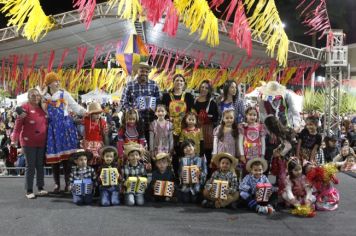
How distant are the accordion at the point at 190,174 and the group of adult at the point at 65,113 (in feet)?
1.34

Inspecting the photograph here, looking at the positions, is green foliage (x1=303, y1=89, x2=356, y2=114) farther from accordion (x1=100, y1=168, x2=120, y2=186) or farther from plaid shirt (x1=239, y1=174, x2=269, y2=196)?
accordion (x1=100, y1=168, x2=120, y2=186)

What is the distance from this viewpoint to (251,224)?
135 inches

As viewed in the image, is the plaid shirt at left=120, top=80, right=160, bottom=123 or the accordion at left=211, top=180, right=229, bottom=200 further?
the plaid shirt at left=120, top=80, right=160, bottom=123

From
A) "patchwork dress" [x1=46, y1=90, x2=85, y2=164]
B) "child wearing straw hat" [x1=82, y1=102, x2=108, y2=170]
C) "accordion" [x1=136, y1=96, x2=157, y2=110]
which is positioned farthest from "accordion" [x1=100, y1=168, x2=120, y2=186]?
"accordion" [x1=136, y1=96, x2=157, y2=110]

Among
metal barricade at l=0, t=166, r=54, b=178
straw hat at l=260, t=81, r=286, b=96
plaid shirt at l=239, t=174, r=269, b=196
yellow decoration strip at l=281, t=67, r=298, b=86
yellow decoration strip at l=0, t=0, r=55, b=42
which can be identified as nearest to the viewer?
yellow decoration strip at l=0, t=0, r=55, b=42

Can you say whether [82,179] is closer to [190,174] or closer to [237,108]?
[190,174]

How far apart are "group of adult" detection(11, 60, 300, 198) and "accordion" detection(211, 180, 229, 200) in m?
0.62

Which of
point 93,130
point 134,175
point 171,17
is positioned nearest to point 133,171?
point 134,175

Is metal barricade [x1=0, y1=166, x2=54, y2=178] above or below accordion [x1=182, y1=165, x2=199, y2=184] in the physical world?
below

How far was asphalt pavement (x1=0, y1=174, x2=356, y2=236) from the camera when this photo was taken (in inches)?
127

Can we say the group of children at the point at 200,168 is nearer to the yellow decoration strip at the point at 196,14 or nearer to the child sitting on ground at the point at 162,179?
the child sitting on ground at the point at 162,179

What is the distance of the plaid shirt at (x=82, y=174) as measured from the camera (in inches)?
158

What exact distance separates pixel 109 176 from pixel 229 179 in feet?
3.75

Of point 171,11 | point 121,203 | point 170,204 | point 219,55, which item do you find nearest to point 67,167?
point 121,203
